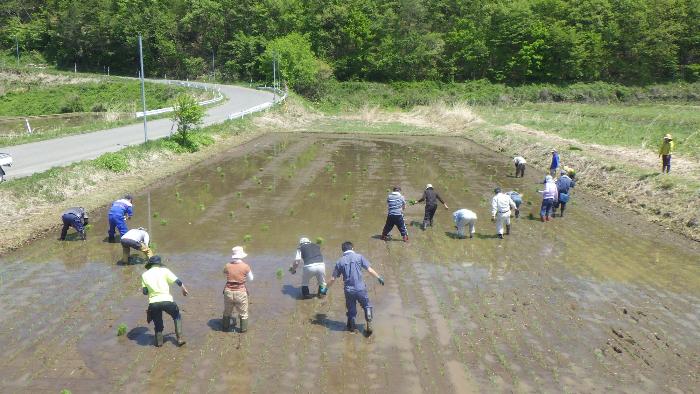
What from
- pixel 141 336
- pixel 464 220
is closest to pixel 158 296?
pixel 141 336

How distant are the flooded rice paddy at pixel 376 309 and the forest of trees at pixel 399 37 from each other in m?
59.9

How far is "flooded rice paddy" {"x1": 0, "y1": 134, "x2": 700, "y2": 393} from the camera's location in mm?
8758

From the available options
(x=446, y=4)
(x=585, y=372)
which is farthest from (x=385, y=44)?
(x=585, y=372)

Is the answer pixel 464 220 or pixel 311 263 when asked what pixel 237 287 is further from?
pixel 464 220

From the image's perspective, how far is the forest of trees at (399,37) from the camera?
81938mm

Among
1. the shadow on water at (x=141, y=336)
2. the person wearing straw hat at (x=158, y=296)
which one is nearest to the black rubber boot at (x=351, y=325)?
the person wearing straw hat at (x=158, y=296)

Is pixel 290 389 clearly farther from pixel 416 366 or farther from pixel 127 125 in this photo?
pixel 127 125

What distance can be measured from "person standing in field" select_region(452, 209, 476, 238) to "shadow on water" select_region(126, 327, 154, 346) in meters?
9.40

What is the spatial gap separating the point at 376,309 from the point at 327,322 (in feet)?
3.88

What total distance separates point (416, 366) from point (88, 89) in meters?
73.3

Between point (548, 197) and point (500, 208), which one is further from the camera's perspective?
point (548, 197)

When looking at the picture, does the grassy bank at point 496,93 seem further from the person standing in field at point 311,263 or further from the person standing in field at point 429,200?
the person standing in field at point 311,263

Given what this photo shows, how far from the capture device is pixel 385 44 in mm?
83750

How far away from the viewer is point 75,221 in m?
15.0
